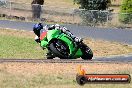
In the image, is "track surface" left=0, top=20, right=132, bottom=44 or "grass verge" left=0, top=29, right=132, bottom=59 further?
"track surface" left=0, top=20, right=132, bottom=44

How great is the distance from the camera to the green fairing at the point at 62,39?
55.0ft

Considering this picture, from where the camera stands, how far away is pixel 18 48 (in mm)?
24484

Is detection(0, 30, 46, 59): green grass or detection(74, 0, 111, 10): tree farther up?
detection(74, 0, 111, 10): tree

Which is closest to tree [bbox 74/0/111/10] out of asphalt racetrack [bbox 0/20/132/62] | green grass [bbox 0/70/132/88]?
asphalt racetrack [bbox 0/20/132/62]

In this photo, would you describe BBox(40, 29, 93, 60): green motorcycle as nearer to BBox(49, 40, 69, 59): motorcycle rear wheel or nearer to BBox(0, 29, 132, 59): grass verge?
BBox(49, 40, 69, 59): motorcycle rear wheel

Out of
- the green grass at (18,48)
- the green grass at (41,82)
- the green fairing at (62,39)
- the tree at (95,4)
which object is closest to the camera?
the green grass at (41,82)

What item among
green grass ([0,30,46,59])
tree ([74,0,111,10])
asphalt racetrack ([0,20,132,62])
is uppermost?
tree ([74,0,111,10])

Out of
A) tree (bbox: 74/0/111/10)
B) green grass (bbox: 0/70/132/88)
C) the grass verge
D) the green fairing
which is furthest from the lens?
tree (bbox: 74/0/111/10)

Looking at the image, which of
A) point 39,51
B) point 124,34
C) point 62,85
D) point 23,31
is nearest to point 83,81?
point 62,85

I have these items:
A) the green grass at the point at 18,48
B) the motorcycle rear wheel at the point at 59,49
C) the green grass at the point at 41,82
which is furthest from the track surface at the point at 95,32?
the green grass at the point at 41,82

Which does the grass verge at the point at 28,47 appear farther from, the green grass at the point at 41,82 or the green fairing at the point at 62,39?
the green grass at the point at 41,82

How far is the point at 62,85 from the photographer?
11539mm

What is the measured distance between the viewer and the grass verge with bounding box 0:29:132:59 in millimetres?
22597

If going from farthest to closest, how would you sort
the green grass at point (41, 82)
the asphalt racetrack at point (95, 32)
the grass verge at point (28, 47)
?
the asphalt racetrack at point (95, 32)
the grass verge at point (28, 47)
the green grass at point (41, 82)
